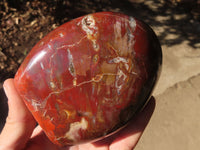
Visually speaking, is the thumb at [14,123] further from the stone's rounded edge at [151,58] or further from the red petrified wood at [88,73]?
the stone's rounded edge at [151,58]

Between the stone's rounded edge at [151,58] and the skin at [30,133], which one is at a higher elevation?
the stone's rounded edge at [151,58]

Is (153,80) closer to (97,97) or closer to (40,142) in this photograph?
(97,97)

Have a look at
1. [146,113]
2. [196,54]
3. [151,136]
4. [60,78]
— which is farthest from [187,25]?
[60,78]


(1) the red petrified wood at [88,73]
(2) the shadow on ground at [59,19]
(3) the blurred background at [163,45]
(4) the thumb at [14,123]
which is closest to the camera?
(1) the red petrified wood at [88,73]

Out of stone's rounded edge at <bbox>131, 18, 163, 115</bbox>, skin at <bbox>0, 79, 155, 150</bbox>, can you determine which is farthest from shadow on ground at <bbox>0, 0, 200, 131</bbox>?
stone's rounded edge at <bbox>131, 18, 163, 115</bbox>

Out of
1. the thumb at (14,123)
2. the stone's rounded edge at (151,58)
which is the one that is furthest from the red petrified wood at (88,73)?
the thumb at (14,123)

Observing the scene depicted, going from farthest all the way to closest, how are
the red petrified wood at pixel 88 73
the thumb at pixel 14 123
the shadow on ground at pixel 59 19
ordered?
the shadow on ground at pixel 59 19, the thumb at pixel 14 123, the red petrified wood at pixel 88 73

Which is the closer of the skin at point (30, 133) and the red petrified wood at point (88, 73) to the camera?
the red petrified wood at point (88, 73)
